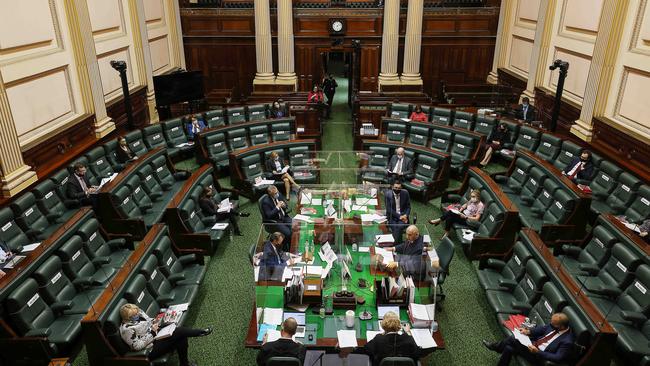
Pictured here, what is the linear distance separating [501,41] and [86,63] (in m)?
12.0

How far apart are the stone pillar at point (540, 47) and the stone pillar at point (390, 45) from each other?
385 centimetres

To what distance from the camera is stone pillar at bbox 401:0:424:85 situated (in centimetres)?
1408

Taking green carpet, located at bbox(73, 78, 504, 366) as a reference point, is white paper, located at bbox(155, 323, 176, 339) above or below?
above

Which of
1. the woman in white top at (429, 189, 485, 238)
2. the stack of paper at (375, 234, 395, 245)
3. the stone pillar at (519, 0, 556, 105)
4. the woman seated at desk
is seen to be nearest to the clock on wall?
the stone pillar at (519, 0, 556, 105)

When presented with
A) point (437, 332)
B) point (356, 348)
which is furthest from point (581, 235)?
point (356, 348)

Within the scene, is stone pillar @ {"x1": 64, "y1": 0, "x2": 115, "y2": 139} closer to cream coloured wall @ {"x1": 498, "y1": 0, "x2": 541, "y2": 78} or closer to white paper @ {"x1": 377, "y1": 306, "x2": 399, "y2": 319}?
white paper @ {"x1": 377, "y1": 306, "x2": 399, "y2": 319}

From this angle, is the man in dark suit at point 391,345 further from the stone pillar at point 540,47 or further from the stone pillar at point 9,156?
the stone pillar at point 540,47

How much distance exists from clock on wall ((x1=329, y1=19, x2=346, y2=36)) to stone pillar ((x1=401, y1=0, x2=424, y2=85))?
2.00m

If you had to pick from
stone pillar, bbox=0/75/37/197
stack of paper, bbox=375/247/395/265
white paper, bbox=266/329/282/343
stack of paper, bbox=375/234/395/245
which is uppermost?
stone pillar, bbox=0/75/37/197

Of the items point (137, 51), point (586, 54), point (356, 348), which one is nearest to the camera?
point (356, 348)

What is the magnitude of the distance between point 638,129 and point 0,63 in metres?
10.6

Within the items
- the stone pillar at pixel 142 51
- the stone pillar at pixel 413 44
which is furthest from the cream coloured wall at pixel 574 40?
the stone pillar at pixel 142 51

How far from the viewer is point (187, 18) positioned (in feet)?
49.0

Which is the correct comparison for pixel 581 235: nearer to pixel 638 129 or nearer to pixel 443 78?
pixel 638 129
